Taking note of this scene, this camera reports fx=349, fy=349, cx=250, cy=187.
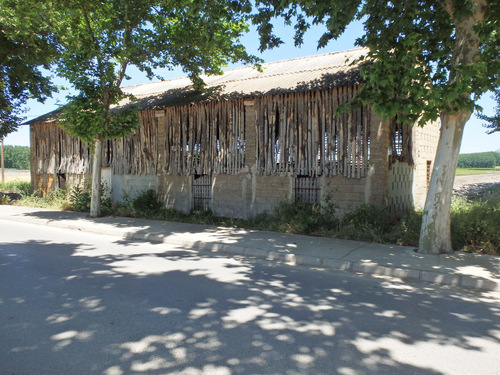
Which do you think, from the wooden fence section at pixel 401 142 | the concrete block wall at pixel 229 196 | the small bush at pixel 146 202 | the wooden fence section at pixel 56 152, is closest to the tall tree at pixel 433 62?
the wooden fence section at pixel 401 142

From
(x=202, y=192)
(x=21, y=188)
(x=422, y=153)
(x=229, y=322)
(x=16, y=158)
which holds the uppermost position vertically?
(x=16, y=158)

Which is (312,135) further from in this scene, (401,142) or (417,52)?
(417,52)

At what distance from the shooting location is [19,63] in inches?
676

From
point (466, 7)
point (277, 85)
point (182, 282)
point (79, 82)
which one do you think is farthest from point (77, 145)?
point (466, 7)

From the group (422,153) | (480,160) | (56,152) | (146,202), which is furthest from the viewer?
(480,160)

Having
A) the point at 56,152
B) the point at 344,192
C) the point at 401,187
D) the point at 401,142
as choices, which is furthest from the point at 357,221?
the point at 56,152

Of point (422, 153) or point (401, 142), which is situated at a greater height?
point (401, 142)

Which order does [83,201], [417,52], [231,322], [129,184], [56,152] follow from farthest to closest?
[56,152] < [129,184] < [83,201] < [417,52] < [231,322]

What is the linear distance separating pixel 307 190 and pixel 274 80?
14.3 feet

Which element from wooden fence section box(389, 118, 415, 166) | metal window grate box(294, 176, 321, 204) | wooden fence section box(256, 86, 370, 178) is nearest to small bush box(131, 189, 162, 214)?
wooden fence section box(256, 86, 370, 178)

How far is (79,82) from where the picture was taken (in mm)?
11383

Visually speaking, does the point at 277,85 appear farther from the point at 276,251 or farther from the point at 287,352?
the point at 287,352

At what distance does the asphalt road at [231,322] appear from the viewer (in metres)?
3.18

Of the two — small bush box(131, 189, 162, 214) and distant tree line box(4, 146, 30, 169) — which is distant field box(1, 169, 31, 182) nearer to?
small bush box(131, 189, 162, 214)
